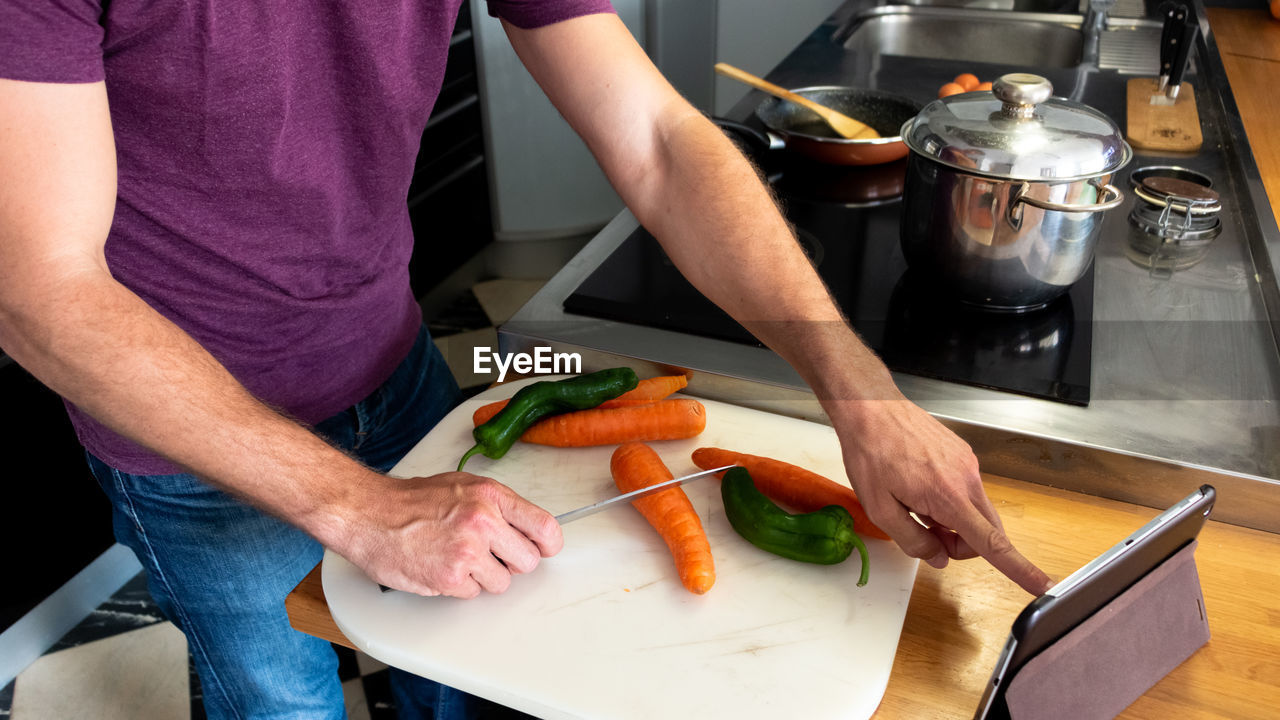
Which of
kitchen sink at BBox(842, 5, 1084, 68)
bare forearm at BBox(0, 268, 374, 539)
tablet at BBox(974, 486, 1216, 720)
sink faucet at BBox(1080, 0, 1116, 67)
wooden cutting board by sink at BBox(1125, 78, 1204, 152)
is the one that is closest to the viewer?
tablet at BBox(974, 486, 1216, 720)

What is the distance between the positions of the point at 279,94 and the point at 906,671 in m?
0.80

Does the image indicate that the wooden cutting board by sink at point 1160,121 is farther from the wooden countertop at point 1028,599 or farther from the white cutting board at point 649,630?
the white cutting board at point 649,630

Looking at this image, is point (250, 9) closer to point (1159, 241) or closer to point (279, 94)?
point (279, 94)

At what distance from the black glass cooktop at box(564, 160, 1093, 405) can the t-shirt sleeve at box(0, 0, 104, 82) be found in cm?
62

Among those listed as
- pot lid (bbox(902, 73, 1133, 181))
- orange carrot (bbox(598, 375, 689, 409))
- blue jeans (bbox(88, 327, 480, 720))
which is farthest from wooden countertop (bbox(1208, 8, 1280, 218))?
blue jeans (bbox(88, 327, 480, 720))

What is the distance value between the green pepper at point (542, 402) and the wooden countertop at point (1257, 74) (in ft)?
3.56

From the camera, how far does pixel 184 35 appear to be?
822mm

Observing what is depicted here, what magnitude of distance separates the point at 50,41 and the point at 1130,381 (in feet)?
3.62

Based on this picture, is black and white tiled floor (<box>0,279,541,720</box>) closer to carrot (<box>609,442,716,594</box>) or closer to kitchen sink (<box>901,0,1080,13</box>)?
carrot (<box>609,442,716,594</box>)

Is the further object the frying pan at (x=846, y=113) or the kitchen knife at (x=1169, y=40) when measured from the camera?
the kitchen knife at (x=1169, y=40)

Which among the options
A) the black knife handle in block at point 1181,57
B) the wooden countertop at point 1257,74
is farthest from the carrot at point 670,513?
the black knife handle in block at point 1181,57

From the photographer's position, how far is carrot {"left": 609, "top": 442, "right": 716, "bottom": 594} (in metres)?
0.84

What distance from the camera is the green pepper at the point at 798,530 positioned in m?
0.85

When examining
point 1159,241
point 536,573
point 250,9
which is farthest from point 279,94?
point 1159,241
